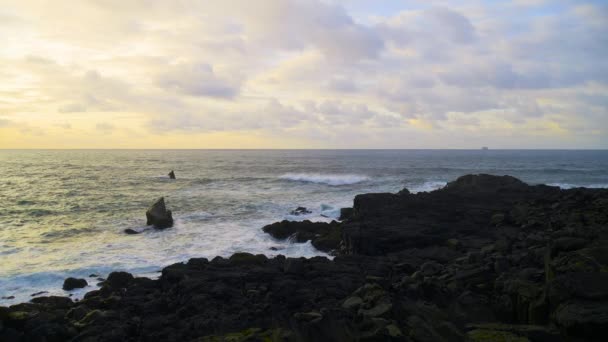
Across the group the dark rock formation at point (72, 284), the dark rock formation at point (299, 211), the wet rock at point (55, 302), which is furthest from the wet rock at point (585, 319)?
the dark rock formation at point (299, 211)

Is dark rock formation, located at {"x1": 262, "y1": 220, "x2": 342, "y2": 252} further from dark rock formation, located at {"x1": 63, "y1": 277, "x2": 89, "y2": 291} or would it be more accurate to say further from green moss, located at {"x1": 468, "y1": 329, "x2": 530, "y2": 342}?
green moss, located at {"x1": 468, "y1": 329, "x2": 530, "y2": 342}

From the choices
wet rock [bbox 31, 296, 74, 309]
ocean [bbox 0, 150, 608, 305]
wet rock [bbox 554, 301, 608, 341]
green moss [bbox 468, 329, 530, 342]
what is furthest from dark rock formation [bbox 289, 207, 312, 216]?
wet rock [bbox 554, 301, 608, 341]

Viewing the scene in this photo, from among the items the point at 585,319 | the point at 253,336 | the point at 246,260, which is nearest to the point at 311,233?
the point at 246,260

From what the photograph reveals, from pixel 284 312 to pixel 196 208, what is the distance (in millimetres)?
23691

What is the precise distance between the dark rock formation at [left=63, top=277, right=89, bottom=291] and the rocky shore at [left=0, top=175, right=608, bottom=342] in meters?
1.58

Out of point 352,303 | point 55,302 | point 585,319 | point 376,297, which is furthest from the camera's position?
point 55,302

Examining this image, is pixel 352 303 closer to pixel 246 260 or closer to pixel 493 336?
pixel 493 336

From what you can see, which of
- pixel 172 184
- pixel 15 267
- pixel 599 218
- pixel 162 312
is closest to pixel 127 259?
pixel 15 267

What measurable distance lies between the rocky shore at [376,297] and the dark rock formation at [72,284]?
1577 mm

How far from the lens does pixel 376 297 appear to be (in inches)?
380

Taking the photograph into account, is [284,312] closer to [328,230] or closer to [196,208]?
[328,230]

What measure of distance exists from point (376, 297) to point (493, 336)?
3148 mm

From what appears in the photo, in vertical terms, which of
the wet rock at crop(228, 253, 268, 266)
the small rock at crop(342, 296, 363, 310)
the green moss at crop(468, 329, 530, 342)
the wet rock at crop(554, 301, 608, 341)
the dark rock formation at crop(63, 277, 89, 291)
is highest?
the wet rock at crop(554, 301, 608, 341)

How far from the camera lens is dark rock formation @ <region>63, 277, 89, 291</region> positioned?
14188mm
